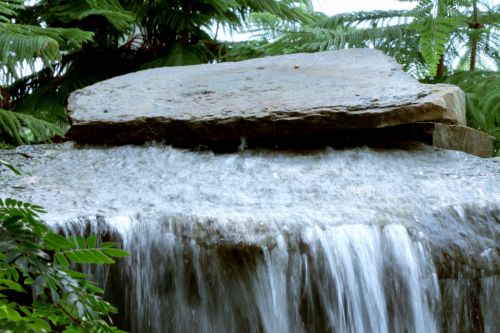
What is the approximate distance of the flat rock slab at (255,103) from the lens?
224cm

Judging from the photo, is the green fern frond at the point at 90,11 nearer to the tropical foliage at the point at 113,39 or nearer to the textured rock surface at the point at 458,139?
the tropical foliage at the point at 113,39

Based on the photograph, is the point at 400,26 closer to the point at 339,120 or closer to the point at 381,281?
the point at 339,120

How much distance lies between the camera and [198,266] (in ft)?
5.14

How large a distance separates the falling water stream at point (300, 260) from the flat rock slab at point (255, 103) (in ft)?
1.52

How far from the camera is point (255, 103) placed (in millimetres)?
2381

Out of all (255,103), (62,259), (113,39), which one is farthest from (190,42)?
(62,259)

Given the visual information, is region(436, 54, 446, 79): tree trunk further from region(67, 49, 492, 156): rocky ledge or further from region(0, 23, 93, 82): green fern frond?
region(0, 23, 93, 82): green fern frond

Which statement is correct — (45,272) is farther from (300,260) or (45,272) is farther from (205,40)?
(205,40)

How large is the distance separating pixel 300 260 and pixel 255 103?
→ 3.09 feet

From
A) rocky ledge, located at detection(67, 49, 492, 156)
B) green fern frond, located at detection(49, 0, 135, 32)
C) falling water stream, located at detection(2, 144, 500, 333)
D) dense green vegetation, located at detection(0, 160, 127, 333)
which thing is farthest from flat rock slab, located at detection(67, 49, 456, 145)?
dense green vegetation, located at detection(0, 160, 127, 333)

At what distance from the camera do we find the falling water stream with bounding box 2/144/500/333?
61.5 inches

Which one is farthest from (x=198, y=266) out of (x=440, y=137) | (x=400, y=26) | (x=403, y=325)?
(x=400, y=26)

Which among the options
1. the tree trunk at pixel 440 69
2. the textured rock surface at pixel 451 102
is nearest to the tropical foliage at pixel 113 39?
the tree trunk at pixel 440 69

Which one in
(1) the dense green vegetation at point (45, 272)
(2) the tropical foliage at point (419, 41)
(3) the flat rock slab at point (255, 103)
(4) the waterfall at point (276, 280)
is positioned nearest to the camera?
(1) the dense green vegetation at point (45, 272)
